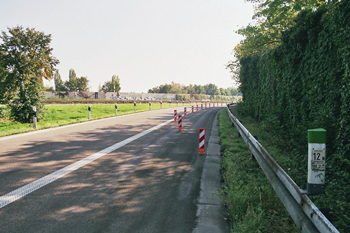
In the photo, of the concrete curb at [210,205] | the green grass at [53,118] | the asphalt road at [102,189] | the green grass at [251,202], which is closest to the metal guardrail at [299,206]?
the green grass at [251,202]

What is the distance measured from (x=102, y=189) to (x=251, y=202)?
251cm

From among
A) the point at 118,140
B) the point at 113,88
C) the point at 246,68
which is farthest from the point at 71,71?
the point at 118,140

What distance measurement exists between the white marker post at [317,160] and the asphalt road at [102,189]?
1.58 metres

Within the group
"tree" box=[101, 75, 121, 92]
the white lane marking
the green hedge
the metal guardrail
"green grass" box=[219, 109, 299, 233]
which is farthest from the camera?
"tree" box=[101, 75, 121, 92]

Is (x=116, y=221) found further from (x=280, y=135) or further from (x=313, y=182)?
(x=280, y=135)

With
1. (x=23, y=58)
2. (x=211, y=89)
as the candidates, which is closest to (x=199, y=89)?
(x=211, y=89)

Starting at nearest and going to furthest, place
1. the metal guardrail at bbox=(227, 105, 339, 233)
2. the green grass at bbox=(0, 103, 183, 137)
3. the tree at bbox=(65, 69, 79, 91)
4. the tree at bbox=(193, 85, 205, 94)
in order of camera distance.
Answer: the metal guardrail at bbox=(227, 105, 339, 233)
the green grass at bbox=(0, 103, 183, 137)
the tree at bbox=(65, 69, 79, 91)
the tree at bbox=(193, 85, 205, 94)

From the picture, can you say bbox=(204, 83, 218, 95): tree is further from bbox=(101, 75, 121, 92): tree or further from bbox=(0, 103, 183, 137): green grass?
bbox=(0, 103, 183, 137): green grass

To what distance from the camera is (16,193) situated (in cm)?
407

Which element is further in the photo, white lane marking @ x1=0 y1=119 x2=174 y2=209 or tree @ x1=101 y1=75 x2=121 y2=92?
tree @ x1=101 y1=75 x2=121 y2=92

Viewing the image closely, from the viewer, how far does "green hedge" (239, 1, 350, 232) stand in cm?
457

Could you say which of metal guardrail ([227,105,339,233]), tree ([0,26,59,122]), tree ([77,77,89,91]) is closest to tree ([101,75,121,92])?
tree ([77,77,89,91])

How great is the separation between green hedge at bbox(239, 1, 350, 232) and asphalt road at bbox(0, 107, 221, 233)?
2.18m

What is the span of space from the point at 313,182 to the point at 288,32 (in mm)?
7435
